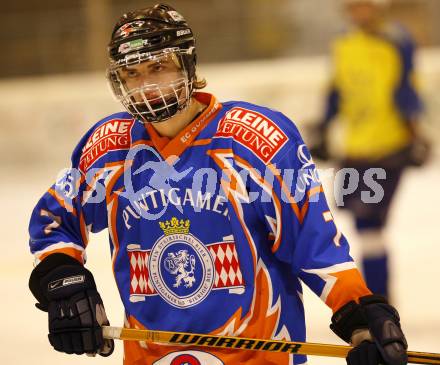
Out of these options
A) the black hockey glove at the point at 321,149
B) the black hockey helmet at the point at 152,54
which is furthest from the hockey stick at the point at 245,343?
the black hockey glove at the point at 321,149

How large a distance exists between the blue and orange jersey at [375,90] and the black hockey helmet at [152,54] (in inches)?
95.6

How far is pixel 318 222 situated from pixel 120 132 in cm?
50

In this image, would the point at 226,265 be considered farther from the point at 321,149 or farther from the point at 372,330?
the point at 321,149

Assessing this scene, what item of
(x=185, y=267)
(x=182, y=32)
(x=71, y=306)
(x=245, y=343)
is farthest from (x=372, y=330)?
(x=182, y=32)

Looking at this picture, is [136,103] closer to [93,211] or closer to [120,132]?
[120,132]

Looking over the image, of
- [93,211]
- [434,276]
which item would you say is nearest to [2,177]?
[434,276]

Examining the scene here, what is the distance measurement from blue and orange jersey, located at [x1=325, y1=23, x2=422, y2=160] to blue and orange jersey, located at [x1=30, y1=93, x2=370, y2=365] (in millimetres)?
2463

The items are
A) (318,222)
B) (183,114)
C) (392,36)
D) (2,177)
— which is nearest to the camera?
(318,222)

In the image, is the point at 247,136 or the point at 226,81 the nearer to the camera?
the point at 247,136

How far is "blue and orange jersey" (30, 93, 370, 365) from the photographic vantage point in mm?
1880

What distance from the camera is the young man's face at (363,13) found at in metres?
4.17

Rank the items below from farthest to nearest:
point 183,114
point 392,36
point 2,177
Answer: point 2,177, point 392,36, point 183,114

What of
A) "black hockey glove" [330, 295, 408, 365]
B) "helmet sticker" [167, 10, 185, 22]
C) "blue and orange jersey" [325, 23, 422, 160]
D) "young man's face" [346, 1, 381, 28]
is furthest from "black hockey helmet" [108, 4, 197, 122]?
"blue and orange jersey" [325, 23, 422, 160]

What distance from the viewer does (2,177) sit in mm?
7438
